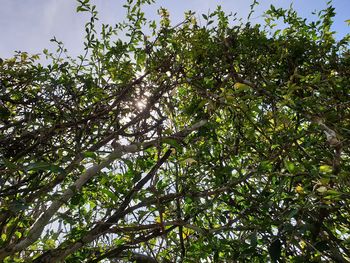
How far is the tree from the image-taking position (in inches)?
91.5

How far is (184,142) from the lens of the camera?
3389 millimetres

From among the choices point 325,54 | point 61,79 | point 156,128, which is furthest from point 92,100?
point 325,54

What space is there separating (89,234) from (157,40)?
95.1 inches

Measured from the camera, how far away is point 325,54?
382cm

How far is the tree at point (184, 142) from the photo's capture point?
2.32 metres

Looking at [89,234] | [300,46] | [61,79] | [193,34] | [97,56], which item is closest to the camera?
[89,234]

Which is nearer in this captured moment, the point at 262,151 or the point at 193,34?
the point at 262,151

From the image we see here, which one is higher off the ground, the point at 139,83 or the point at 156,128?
the point at 139,83

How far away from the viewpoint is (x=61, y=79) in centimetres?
314

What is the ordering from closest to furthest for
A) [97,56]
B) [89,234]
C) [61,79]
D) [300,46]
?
[89,234], [61,79], [97,56], [300,46]

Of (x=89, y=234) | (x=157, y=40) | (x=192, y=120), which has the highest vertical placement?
(x=157, y=40)

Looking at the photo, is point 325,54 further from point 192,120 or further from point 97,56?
point 97,56

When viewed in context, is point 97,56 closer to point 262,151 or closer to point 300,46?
point 262,151

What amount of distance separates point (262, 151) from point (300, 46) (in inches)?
62.8
